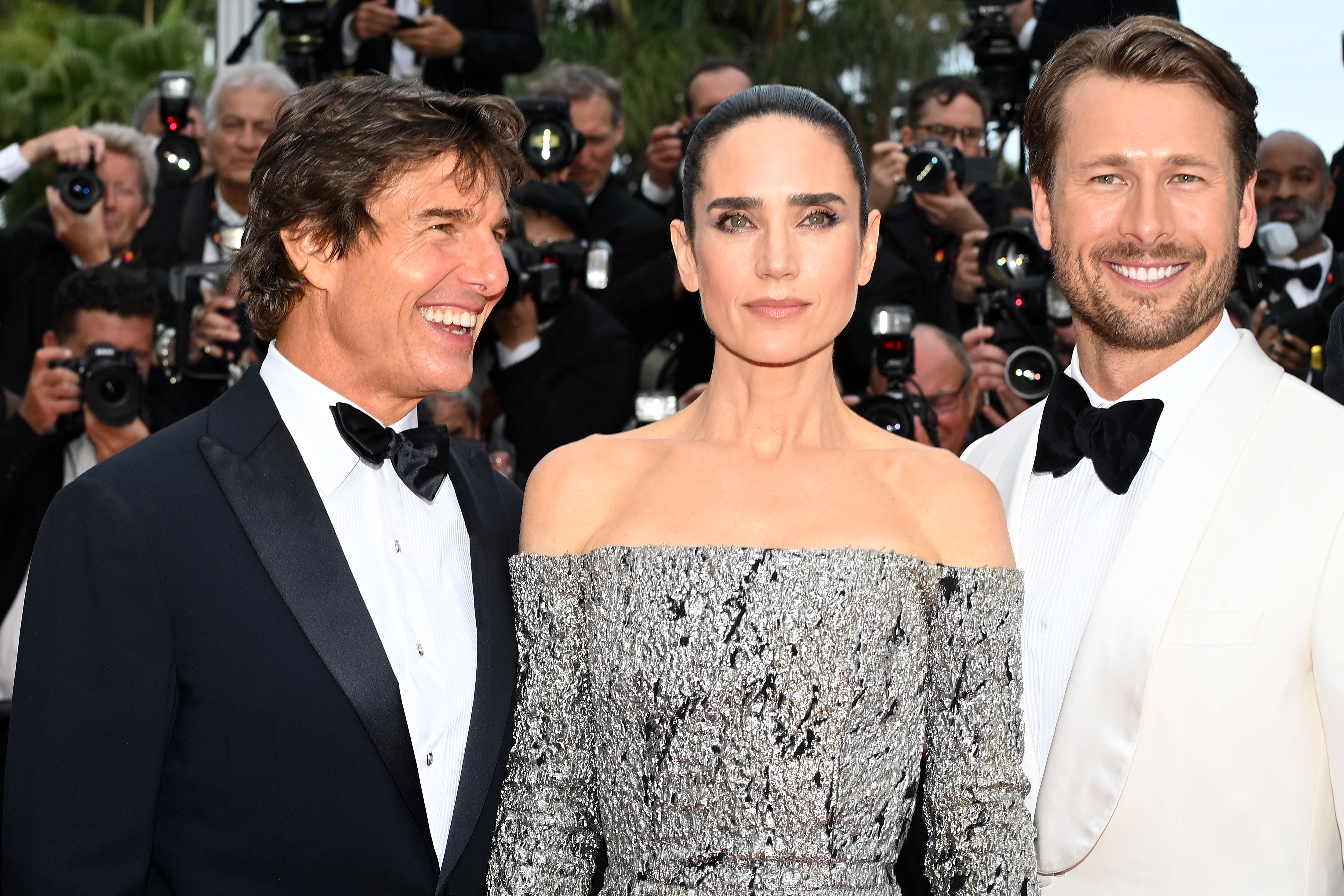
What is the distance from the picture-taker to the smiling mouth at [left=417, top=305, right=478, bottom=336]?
2398mm

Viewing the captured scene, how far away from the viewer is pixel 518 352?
492 centimetres

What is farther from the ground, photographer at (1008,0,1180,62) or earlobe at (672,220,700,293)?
photographer at (1008,0,1180,62)

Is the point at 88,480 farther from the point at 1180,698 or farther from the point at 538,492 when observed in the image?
the point at 1180,698

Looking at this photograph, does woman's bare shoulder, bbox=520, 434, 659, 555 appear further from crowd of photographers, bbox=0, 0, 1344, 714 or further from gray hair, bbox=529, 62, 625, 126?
gray hair, bbox=529, 62, 625, 126

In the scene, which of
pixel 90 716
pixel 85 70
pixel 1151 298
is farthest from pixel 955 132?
pixel 85 70

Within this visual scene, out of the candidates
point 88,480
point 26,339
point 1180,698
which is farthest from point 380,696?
point 26,339

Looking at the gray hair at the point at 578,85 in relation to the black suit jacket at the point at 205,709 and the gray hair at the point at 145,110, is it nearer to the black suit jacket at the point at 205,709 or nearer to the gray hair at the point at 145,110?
the gray hair at the point at 145,110

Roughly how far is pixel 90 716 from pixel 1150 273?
70.5 inches

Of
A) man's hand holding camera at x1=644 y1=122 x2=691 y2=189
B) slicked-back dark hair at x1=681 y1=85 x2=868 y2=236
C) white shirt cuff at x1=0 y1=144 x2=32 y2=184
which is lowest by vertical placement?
white shirt cuff at x1=0 y1=144 x2=32 y2=184

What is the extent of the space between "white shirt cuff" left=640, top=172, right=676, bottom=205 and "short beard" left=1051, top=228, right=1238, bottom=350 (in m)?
3.80

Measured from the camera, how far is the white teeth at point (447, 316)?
2.40 metres

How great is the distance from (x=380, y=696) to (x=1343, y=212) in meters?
4.75

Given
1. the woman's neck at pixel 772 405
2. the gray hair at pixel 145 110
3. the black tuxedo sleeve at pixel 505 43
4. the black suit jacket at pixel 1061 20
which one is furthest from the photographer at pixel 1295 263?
the gray hair at pixel 145 110

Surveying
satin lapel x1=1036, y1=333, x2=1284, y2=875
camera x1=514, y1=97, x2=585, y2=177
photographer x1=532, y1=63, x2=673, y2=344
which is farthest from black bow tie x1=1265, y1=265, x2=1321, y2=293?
satin lapel x1=1036, y1=333, x2=1284, y2=875
